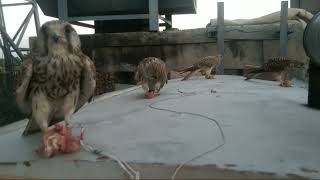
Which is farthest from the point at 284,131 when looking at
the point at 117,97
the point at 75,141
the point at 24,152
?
the point at 117,97

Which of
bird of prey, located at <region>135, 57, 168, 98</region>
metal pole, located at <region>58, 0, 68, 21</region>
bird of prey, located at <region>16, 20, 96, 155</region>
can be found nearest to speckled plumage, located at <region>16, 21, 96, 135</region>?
bird of prey, located at <region>16, 20, 96, 155</region>

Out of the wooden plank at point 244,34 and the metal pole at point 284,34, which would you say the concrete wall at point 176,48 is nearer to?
the wooden plank at point 244,34

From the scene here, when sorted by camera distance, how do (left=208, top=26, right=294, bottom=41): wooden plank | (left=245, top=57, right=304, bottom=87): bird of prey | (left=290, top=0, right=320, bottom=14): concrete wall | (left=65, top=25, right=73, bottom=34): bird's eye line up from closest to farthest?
(left=65, top=25, right=73, bottom=34): bird's eye, (left=245, top=57, right=304, bottom=87): bird of prey, (left=208, top=26, right=294, bottom=41): wooden plank, (left=290, top=0, right=320, bottom=14): concrete wall

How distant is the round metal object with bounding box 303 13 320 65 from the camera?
13.7 ft

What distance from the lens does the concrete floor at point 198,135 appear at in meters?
2.78

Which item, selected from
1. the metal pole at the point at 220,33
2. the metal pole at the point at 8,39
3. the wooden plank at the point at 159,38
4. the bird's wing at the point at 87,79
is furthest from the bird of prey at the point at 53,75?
the metal pole at the point at 8,39

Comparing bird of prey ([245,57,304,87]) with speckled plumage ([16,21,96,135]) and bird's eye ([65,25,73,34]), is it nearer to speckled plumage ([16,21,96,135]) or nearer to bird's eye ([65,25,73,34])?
speckled plumage ([16,21,96,135])

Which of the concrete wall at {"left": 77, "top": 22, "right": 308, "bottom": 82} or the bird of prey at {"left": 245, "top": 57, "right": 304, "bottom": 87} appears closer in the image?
the bird of prey at {"left": 245, "top": 57, "right": 304, "bottom": 87}

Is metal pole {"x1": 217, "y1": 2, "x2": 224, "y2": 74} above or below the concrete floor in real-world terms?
above

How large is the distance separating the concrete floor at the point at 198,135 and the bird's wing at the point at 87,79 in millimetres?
333

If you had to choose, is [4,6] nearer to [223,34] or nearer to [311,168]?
[223,34]

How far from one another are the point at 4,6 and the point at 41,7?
2.65 feet

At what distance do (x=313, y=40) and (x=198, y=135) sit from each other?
5.10 ft

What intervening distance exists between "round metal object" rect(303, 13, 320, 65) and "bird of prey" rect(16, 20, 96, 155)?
2094 millimetres
